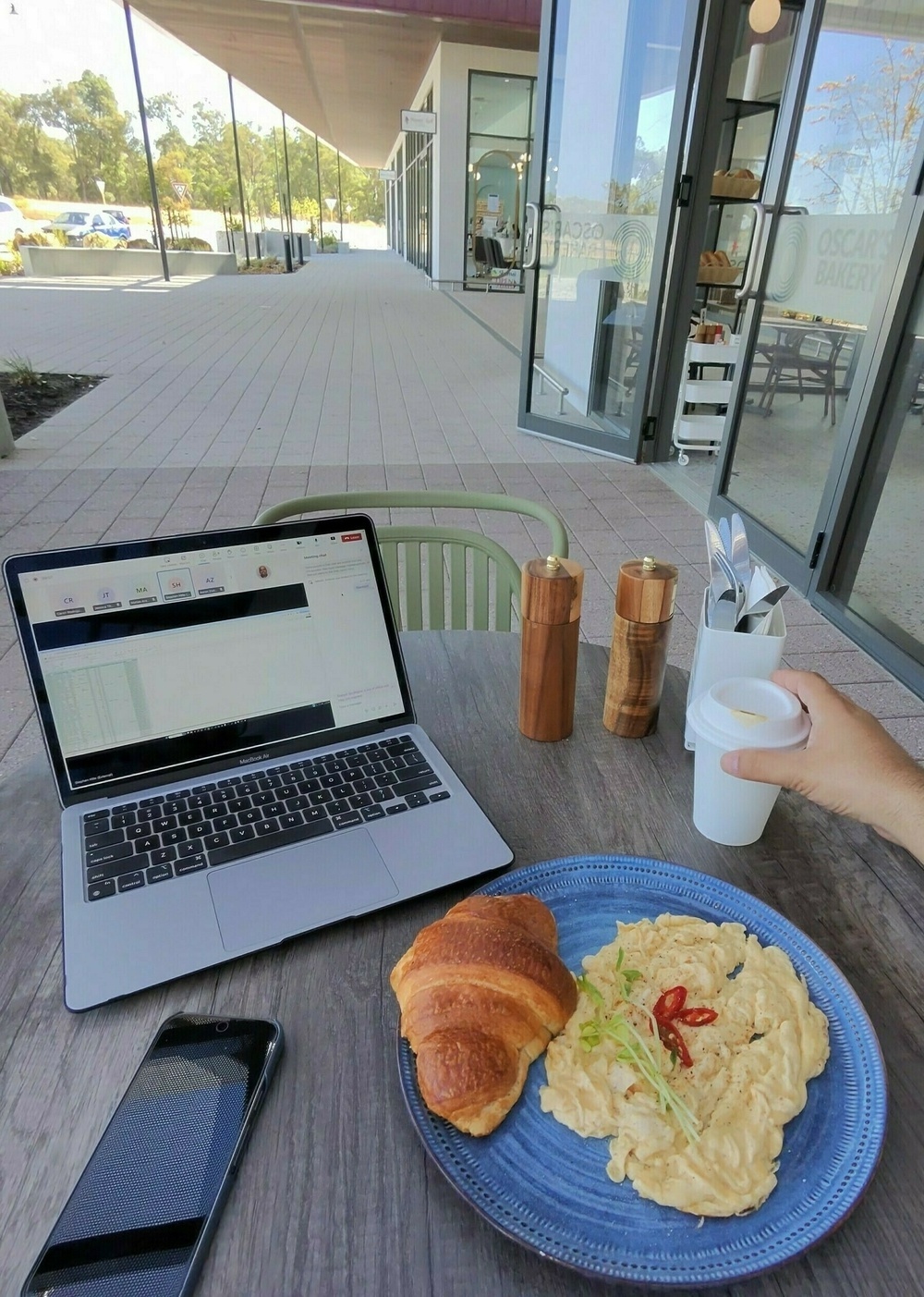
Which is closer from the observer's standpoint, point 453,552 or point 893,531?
point 453,552

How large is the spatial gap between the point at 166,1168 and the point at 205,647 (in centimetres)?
52

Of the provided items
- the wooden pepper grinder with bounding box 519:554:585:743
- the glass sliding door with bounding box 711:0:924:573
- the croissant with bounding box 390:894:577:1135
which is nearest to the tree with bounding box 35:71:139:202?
the glass sliding door with bounding box 711:0:924:573

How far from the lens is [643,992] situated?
0.62 metres

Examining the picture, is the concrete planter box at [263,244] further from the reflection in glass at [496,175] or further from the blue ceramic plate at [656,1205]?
the blue ceramic plate at [656,1205]

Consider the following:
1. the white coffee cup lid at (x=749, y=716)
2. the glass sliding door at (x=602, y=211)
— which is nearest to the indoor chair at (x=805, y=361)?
the glass sliding door at (x=602, y=211)

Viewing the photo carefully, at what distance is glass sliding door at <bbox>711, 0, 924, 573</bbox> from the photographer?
2.60 metres

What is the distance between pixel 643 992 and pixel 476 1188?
0.20 m

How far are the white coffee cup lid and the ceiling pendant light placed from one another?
4.93 meters

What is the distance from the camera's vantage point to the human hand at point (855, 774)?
0.69 meters

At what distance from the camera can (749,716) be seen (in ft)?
2.40

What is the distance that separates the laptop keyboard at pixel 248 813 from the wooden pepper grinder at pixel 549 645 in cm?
17

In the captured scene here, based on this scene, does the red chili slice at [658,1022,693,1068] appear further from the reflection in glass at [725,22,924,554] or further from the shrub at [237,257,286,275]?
the shrub at [237,257,286,275]

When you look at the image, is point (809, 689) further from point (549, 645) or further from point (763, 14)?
point (763, 14)

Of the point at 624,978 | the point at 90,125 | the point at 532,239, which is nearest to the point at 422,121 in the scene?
the point at 532,239
